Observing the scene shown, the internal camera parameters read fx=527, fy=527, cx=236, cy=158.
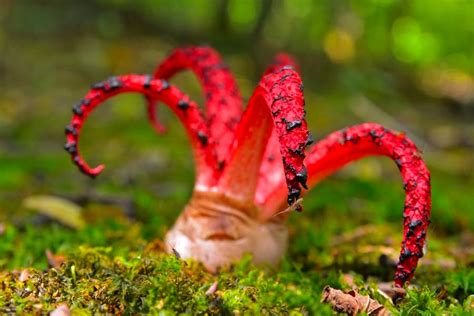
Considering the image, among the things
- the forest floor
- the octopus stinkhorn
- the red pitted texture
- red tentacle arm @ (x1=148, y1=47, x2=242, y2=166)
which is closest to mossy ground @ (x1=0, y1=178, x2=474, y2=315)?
the forest floor

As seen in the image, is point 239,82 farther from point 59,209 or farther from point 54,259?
point 54,259

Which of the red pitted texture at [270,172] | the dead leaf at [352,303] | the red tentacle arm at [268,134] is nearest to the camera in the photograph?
the red tentacle arm at [268,134]

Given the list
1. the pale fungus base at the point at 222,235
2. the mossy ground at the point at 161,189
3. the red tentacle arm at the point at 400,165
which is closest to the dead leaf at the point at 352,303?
the mossy ground at the point at 161,189

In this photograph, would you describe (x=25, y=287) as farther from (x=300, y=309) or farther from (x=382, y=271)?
(x=382, y=271)

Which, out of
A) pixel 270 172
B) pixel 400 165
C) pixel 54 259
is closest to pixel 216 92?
pixel 270 172

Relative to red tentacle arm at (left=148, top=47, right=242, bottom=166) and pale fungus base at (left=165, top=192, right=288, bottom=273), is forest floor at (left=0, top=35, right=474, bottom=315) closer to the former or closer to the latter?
pale fungus base at (left=165, top=192, right=288, bottom=273)

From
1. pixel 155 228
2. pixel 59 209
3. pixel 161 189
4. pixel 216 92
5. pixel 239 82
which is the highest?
pixel 239 82

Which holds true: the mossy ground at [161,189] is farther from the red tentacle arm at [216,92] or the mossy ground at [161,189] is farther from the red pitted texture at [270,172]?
the red tentacle arm at [216,92]

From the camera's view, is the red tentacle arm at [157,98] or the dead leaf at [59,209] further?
the dead leaf at [59,209]
